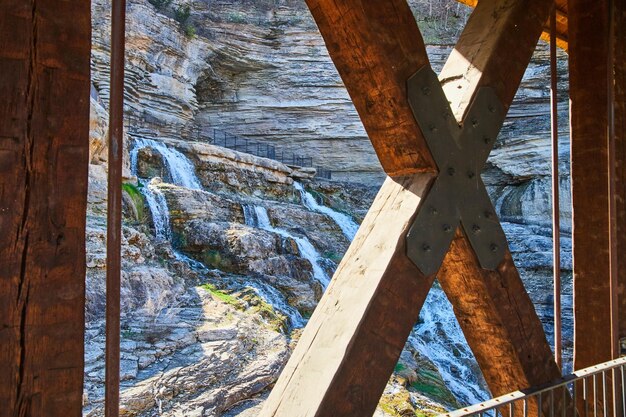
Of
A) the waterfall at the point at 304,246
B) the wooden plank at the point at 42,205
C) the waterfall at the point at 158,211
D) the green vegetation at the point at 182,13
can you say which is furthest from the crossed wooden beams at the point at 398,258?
the green vegetation at the point at 182,13

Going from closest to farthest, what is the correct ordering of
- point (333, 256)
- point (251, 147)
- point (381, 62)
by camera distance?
1. point (381, 62)
2. point (333, 256)
3. point (251, 147)

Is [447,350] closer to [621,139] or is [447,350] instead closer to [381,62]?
[621,139]

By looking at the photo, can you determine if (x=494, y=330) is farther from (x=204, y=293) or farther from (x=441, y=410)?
(x=204, y=293)

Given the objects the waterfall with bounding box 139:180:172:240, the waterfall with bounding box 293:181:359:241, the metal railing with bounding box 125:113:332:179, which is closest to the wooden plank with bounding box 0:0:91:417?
the waterfall with bounding box 139:180:172:240

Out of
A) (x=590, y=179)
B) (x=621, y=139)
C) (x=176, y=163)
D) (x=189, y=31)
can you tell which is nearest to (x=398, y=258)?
(x=590, y=179)

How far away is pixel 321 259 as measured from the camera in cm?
1243

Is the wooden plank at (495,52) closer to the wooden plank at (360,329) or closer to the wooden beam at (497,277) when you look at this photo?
the wooden beam at (497,277)

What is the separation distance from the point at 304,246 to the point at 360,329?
37.1ft

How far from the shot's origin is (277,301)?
9.91 metres

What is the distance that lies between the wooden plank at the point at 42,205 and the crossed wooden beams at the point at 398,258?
570 mm

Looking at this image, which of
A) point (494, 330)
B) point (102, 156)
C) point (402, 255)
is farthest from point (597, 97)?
point (102, 156)

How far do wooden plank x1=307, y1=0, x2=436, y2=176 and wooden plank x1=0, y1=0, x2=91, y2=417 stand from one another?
0.66m

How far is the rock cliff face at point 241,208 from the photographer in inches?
283

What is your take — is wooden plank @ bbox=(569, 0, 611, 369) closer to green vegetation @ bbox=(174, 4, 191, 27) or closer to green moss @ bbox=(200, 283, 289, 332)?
green moss @ bbox=(200, 283, 289, 332)
